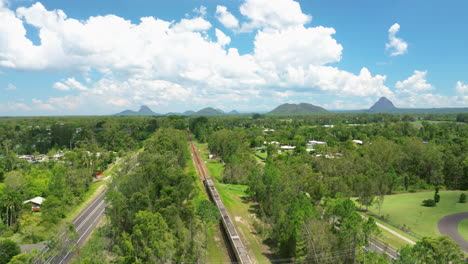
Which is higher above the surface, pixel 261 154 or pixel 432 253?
pixel 432 253

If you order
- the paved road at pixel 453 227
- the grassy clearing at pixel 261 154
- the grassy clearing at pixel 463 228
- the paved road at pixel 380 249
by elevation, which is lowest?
the grassy clearing at pixel 463 228

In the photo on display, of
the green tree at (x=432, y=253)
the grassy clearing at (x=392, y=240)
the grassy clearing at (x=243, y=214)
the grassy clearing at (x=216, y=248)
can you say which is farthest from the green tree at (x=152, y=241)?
the grassy clearing at (x=392, y=240)

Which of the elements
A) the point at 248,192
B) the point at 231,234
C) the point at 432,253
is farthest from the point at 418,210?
the point at 231,234

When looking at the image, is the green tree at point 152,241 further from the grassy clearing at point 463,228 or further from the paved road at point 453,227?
the grassy clearing at point 463,228

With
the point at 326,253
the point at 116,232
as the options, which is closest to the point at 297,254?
the point at 326,253

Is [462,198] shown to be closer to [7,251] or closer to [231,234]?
[231,234]

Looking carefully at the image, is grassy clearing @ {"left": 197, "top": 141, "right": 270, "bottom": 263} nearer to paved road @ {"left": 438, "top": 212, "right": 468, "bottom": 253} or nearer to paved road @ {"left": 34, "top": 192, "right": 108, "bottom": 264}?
paved road @ {"left": 34, "top": 192, "right": 108, "bottom": 264}
